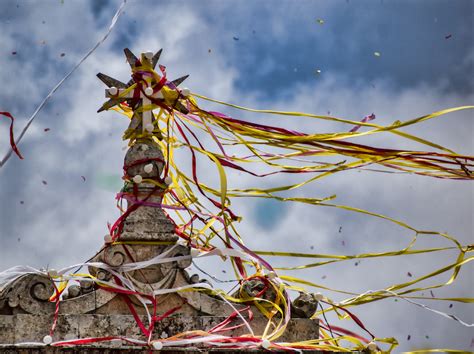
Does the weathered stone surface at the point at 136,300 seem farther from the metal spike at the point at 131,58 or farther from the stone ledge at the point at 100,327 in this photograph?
the metal spike at the point at 131,58

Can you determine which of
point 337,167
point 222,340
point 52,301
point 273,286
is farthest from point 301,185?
point 52,301

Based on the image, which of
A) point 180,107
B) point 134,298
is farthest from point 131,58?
point 134,298

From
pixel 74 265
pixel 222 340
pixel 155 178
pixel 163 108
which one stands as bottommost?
pixel 222 340

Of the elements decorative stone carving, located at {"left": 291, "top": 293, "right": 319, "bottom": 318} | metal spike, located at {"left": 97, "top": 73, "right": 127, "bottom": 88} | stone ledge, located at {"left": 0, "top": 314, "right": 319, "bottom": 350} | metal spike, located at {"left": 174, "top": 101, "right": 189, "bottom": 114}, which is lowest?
stone ledge, located at {"left": 0, "top": 314, "right": 319, "bottom": 350}

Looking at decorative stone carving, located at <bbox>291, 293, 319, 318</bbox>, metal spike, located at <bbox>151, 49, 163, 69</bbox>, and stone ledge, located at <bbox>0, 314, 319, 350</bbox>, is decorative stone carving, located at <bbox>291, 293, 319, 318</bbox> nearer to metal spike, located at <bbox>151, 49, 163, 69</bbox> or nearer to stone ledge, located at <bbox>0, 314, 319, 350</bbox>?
stone ledge, located at <bbox>0, 314, 319, 350</bbox>

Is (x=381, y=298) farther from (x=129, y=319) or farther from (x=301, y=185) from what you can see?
(x=129, y=319)

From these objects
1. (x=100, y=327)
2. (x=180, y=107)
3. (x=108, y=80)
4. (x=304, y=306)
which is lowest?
(x=100, y=327)

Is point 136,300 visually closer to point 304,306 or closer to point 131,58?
point 304,306

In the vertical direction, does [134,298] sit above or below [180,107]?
below

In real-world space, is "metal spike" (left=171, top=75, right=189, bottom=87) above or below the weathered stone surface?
above

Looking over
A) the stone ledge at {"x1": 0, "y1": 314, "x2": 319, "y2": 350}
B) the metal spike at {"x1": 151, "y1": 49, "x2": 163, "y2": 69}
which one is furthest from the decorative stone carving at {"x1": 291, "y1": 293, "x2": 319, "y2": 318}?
the metal spike at {"x1": 151, "y1": 49, "x2": 163, "y2": 69}

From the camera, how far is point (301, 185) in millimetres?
14375

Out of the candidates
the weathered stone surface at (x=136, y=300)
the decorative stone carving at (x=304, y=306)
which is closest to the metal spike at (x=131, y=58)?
the weathered stone surface at (x=136, y=300)

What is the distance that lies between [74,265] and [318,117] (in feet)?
11.3
